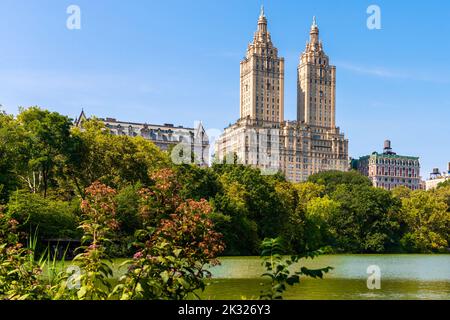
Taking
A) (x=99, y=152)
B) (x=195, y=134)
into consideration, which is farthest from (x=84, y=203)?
(x=195, y=134)

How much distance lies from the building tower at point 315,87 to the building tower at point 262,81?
6309 millimetres

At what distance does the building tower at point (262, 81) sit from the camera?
5881 inches

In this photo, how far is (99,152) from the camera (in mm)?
45688

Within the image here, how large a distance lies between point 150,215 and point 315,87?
479 ft

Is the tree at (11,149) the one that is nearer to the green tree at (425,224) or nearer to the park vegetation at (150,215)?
the park vegetation at (150,215)

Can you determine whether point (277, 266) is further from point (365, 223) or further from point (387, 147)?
point (387, 147)

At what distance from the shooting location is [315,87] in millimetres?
156625

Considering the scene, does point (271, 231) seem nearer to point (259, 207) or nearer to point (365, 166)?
point (259, 207)

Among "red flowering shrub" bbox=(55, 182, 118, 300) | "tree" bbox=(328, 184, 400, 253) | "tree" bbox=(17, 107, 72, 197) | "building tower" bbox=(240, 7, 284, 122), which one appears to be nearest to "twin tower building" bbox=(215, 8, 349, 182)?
"building tower" bbox=(240, 7, 284, 122)

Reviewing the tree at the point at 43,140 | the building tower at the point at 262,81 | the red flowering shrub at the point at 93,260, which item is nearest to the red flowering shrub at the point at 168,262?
the red flowering shrub at the point at 93,260

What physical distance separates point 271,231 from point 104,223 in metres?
46.8

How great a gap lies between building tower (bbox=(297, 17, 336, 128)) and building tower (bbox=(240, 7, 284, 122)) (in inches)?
248

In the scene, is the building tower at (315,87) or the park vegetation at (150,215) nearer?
the park vegetation at (150,215)
